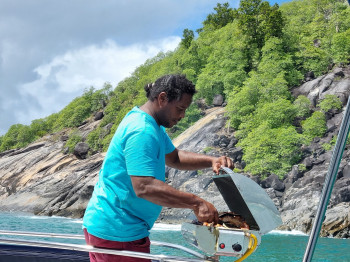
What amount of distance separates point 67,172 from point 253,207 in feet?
131

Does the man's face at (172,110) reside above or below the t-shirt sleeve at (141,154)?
above

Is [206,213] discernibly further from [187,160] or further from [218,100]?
[218,100]

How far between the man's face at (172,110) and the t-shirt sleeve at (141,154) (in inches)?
6.9

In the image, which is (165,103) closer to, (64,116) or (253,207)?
(253,207)

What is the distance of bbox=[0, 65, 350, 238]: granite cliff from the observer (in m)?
24.1

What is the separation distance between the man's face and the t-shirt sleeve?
6.9 inches

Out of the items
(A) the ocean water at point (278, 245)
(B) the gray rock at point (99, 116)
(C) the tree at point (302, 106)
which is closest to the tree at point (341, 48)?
(C) the tree at point (302, 106)

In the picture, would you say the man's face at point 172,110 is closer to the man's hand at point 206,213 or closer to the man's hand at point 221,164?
the man's hand at point 221,164

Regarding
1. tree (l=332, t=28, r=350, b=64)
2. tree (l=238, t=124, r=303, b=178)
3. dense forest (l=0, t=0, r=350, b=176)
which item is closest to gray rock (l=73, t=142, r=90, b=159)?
dense forest (l=0, t=0, r=350, b=176)

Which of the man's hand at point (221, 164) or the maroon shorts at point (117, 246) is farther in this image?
the man's hand at point (221, 164)

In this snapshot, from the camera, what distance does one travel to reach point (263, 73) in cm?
4306

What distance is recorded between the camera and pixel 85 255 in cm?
305

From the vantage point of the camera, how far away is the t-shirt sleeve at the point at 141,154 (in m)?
1.91

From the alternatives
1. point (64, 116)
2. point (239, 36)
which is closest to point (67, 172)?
point (239, 36)
